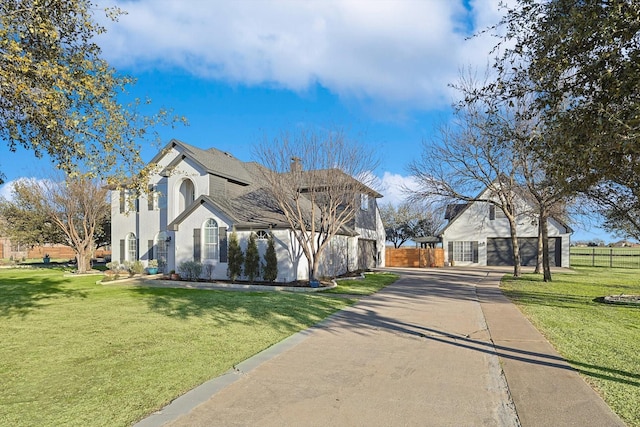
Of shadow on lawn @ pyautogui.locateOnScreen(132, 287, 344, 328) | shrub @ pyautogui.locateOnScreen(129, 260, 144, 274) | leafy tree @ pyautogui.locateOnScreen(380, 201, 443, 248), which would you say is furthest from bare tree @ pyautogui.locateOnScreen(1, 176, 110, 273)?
leafy tree @ pyautogui.locateOnScreen(380, 201, 443, 248)

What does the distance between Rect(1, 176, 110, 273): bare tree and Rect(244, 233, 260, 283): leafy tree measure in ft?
45.9

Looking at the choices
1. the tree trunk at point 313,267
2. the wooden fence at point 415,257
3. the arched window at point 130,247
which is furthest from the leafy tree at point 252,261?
the wooden fence at point 415,257

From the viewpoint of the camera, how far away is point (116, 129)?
9109 millimetres

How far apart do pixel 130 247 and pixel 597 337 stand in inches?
961

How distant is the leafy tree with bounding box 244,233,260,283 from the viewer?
1995cm

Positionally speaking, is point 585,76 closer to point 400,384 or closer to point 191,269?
point 400,384

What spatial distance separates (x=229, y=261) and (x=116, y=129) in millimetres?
11900

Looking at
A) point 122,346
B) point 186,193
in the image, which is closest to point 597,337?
point 122,346

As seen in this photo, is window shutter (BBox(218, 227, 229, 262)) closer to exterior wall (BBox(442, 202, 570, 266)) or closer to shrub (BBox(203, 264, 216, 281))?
shrub (BBox(203, 264, 216, 281))

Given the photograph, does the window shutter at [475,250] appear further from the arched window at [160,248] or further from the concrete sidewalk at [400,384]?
the concrete sidewalk at [400,384]

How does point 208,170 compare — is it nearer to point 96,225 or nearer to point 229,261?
point 229,261

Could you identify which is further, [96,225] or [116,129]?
[96,225]

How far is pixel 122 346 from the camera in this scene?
7.59 m

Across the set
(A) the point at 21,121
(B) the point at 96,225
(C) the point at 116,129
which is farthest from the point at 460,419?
(B) the point at 96,225
